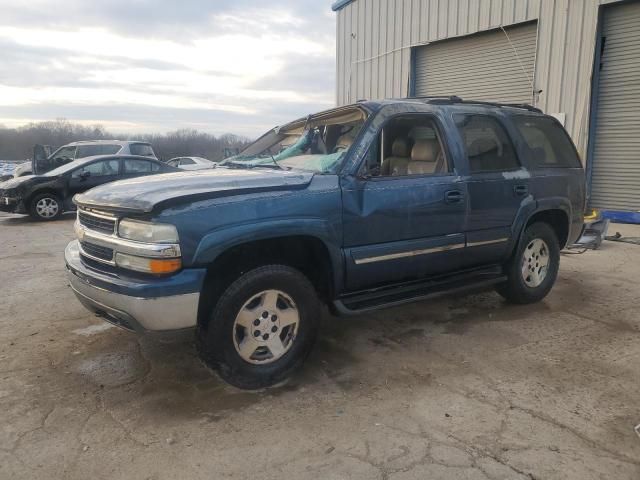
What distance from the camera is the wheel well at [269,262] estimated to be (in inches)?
127

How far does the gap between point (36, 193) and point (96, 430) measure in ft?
32.1

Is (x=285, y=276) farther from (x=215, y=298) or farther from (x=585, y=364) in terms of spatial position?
(x=585, y=364)

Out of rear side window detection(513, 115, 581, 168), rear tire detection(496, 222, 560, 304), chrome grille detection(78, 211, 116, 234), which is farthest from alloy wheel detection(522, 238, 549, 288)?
chrome grille detection(78, 211, 116, 234)

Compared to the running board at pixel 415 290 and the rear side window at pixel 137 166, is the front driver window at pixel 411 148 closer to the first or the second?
the running board at pixel 415 290

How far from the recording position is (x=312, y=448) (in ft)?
8.89

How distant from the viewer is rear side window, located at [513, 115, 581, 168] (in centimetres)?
487

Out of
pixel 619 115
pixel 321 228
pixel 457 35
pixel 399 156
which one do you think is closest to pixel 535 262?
pixel 399 156

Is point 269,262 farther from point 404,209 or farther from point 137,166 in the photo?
point 137,166

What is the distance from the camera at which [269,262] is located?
11.3ft

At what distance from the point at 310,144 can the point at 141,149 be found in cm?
1263

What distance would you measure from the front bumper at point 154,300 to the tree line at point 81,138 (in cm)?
2075

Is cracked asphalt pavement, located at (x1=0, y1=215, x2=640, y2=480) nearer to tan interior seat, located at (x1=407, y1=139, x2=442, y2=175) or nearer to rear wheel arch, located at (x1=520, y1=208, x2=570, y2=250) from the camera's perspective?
rear wheel arch, located at (x1=520, y1=208, x2=570, y2=250)

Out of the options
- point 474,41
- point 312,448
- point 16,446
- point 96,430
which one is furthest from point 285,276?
point 474,41

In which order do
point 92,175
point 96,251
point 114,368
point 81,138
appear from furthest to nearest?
point 81,138
point 92,175
point 114,368
point 96,251
